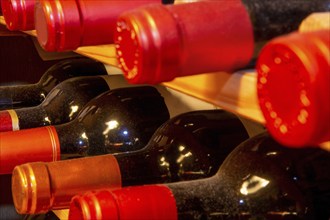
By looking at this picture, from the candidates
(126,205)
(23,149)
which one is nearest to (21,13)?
(23,149)

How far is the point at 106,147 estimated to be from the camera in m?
0.58

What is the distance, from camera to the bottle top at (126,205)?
Answer: 0.33 meters

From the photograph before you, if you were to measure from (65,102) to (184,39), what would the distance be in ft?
1.44

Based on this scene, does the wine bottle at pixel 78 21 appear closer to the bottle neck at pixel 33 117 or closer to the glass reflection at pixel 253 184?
the glass reflection at pixel 253 184

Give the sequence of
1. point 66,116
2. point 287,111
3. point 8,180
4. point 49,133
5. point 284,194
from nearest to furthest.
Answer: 1. point 287,111
2. point 284,194
3. point 49,133
4. point 66,116
5. point 8,180

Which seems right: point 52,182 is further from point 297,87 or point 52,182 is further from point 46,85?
point 46,85

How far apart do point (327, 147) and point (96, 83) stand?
0.48 meters

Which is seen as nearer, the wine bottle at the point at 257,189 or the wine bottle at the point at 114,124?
the wine bottle at the point at 257,189

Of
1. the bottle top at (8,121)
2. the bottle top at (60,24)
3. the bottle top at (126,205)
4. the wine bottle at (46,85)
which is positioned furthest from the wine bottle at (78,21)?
the wine bottle at (46,85)

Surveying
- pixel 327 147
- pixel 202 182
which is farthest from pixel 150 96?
pixel 327 147

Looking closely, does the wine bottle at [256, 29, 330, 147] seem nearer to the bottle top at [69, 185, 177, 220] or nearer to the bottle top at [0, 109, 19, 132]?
the bottle top at [69, 185, 177, 220]

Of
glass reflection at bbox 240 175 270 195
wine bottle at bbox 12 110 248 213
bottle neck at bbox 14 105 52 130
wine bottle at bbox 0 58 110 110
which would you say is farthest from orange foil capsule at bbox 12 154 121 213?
wine bottle at bbox 0 58 110 110

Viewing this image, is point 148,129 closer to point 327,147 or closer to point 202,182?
point 202,182

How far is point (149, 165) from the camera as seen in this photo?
1.63 feet
